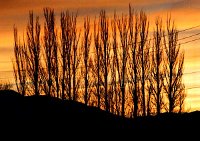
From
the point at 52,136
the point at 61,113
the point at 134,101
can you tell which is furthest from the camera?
the point at 134,101

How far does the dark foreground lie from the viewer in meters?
25.8

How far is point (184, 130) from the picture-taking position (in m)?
25.7

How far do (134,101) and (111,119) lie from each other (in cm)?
1524

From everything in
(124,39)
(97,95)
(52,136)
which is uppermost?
(124,39)

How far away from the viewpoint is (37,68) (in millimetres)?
43719

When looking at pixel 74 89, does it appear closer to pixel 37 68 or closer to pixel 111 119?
pixel 37 68

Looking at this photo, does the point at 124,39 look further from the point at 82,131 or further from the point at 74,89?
the point at 82,131

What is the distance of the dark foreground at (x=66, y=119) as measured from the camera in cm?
2575

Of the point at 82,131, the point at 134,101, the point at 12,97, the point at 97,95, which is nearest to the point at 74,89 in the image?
the point at 97,95

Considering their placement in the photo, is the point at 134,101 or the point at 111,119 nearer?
the point at 111,119

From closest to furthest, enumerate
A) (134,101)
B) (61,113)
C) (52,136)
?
(52,136), (61,113), (134,101)

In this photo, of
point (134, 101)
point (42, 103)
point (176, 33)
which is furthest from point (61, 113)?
point (176, 33)

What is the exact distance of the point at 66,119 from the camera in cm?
2689

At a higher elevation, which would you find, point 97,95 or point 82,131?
point 97,95
